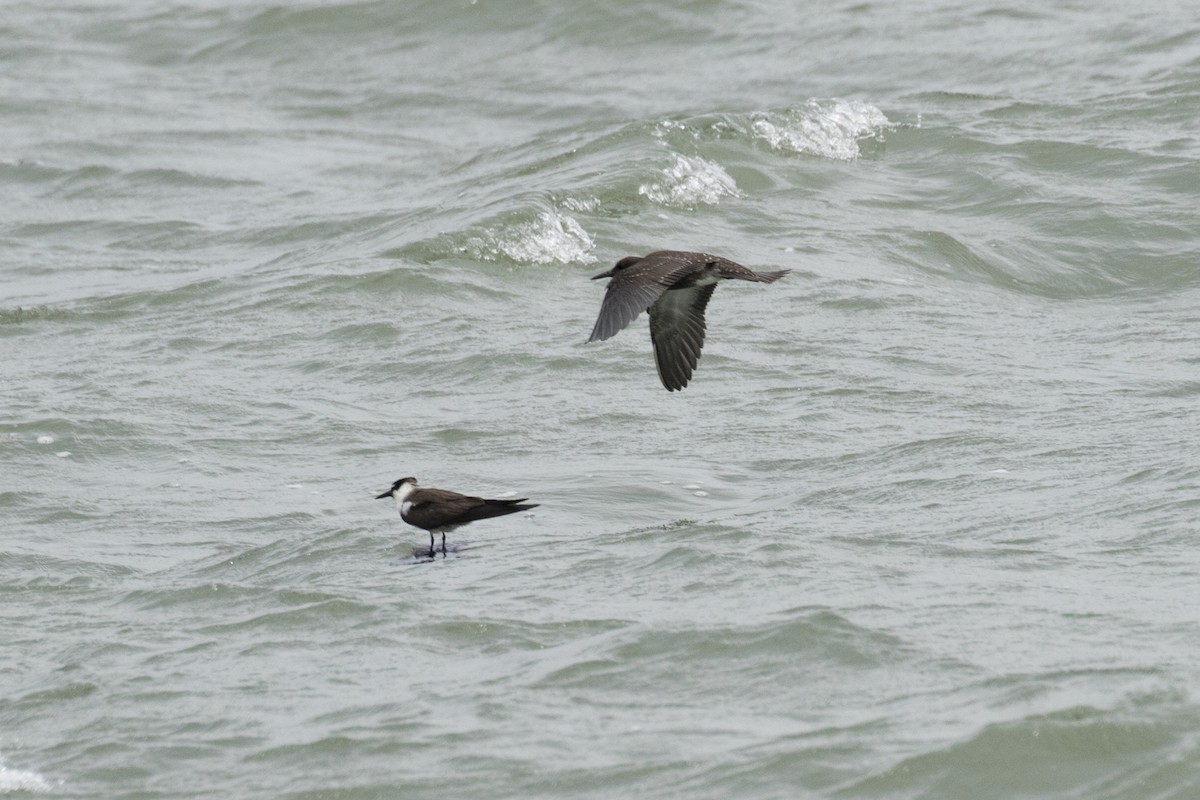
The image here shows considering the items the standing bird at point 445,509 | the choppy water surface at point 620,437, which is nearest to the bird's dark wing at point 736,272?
the choppy water surface at point 620,437

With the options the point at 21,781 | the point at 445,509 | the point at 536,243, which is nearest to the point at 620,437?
the point at 445,509

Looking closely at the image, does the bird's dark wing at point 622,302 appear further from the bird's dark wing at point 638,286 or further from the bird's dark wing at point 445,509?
the bird's dark wing at point 445,509

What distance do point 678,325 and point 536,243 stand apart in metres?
4.71

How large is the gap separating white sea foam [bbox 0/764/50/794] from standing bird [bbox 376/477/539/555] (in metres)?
2.18

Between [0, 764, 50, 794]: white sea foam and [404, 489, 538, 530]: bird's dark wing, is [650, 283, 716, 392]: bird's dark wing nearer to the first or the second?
[404, 489, 538, 530]: bird's dark wing

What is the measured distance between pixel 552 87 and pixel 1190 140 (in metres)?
7.78

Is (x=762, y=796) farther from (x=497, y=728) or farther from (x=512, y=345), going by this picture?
(x=512, y=345)

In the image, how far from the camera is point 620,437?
1029 centimetres

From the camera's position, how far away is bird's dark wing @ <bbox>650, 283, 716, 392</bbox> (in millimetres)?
9531

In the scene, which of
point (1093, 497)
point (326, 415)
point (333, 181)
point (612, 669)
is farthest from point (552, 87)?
point (612, 669)

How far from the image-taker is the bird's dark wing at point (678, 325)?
953 centimetres

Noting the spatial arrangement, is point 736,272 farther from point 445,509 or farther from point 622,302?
point 445,509

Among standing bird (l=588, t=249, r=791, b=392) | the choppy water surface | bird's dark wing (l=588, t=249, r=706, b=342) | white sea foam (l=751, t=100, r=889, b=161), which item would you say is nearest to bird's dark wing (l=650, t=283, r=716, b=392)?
→ standing bird (l=588, t=249, r=791, b=392)

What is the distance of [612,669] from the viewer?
6988mm
